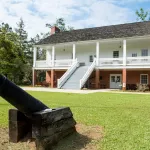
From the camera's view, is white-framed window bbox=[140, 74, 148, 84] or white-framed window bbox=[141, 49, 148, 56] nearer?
white-framed window bbox=[140, 74, 148, 84]

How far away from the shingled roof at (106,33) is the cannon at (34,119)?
930 inches

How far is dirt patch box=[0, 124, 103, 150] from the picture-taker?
5027 millimetres

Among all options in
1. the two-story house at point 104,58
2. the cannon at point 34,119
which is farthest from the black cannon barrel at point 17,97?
the two-story house at point 104,58

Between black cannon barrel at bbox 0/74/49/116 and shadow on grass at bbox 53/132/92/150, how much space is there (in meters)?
0.88

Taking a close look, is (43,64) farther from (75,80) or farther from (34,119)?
(34,119)

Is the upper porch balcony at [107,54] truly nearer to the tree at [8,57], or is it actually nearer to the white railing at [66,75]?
the white railing at [66,75]

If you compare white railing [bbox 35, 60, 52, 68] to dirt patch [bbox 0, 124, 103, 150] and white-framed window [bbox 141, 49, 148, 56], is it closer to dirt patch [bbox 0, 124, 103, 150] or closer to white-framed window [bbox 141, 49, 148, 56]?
white-framed window [bbox 141, 49, 148, 56]

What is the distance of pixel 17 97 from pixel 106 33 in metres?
27.4

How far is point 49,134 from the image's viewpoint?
191 inches

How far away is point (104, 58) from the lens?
28.6 metres

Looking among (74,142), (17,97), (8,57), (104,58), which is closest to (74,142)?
(74,142)

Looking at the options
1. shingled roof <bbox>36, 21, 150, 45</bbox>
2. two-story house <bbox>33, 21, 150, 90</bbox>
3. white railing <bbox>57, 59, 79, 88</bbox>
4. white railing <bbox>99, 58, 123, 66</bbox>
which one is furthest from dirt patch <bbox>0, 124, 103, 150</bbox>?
shingled roof <bbox>36, 21, 150, 45</bbox>

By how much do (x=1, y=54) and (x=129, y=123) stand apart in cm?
3166

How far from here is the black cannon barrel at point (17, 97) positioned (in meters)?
4.41
